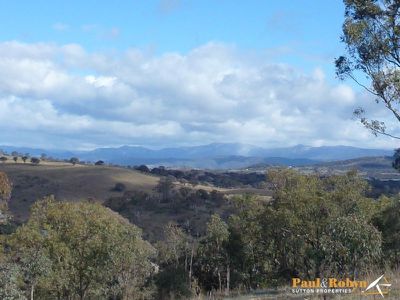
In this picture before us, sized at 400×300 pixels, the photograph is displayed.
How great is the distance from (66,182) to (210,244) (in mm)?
92013

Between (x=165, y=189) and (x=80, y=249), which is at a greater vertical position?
(x=165, y=189)

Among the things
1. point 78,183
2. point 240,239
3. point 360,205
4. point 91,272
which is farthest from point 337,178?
point 78,183

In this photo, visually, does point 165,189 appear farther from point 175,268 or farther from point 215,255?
point 175,268

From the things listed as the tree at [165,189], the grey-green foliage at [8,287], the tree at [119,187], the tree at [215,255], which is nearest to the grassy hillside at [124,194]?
the tree at [119,187]

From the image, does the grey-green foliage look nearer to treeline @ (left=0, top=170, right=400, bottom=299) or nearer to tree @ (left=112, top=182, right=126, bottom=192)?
treeline @ (left=0, top=170, right=400, bottom=299)

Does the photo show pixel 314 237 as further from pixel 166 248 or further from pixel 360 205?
pixel 166 248

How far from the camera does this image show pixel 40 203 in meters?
36.3

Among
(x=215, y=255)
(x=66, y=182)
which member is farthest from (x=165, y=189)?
(x=215, y=255)

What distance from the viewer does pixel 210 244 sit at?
135 ft

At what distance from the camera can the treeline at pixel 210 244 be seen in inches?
1235

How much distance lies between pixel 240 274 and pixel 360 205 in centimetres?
1103

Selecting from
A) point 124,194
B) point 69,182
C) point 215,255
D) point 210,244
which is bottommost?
point 215,255

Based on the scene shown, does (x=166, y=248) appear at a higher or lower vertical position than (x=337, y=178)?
lower

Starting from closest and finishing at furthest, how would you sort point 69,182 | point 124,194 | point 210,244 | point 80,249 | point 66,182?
point 80,249 → point 210,244 → point 124,194 → point 66,182 → point 69,182
